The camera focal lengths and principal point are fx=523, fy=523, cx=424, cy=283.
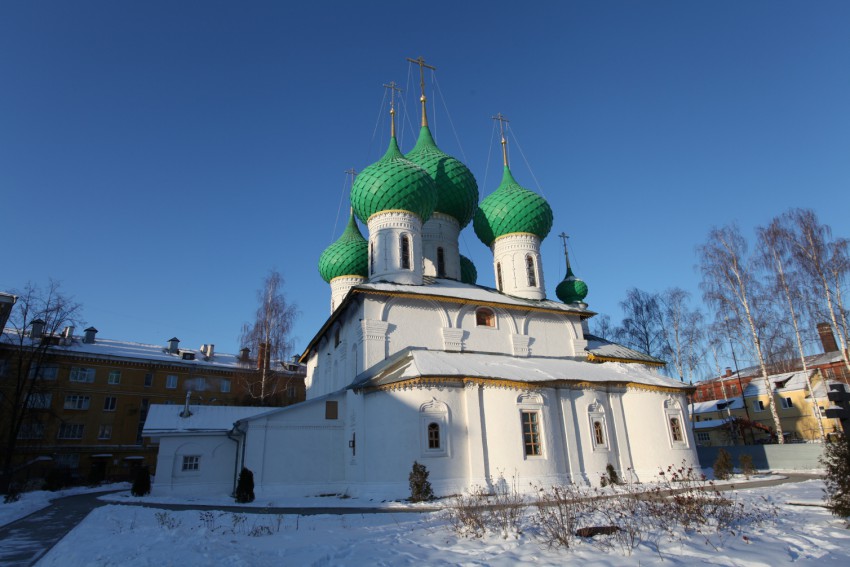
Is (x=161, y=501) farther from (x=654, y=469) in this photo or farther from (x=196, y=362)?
(x=196, y=362)

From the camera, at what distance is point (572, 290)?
81.0 ft

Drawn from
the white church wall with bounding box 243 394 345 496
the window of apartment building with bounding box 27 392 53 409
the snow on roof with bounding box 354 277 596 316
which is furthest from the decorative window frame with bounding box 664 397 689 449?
the window of apartment building with bounding box 27 392 53 409

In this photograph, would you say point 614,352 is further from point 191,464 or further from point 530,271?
point 191,464

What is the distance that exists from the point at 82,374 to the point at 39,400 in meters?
3.63

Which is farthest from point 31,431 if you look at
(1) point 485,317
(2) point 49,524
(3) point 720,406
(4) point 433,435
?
(3) point 720,406

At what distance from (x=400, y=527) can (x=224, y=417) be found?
13.2m

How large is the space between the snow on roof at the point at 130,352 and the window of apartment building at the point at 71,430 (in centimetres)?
412

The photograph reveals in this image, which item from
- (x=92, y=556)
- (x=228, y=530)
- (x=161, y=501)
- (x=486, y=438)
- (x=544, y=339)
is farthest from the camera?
(x=544, y=339)

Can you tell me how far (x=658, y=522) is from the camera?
6855 millimetres

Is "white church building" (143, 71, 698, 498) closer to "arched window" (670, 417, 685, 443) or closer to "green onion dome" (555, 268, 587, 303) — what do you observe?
"arched window" (670, 417, 685, 443)

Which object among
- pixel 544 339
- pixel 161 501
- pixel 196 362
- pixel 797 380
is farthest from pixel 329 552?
pixel 797 380

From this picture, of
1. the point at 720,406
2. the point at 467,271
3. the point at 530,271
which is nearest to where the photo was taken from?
the point at 530,271

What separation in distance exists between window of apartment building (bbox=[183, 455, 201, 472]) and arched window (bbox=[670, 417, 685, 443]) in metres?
15.5

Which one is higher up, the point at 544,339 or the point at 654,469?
the point at 544,339
